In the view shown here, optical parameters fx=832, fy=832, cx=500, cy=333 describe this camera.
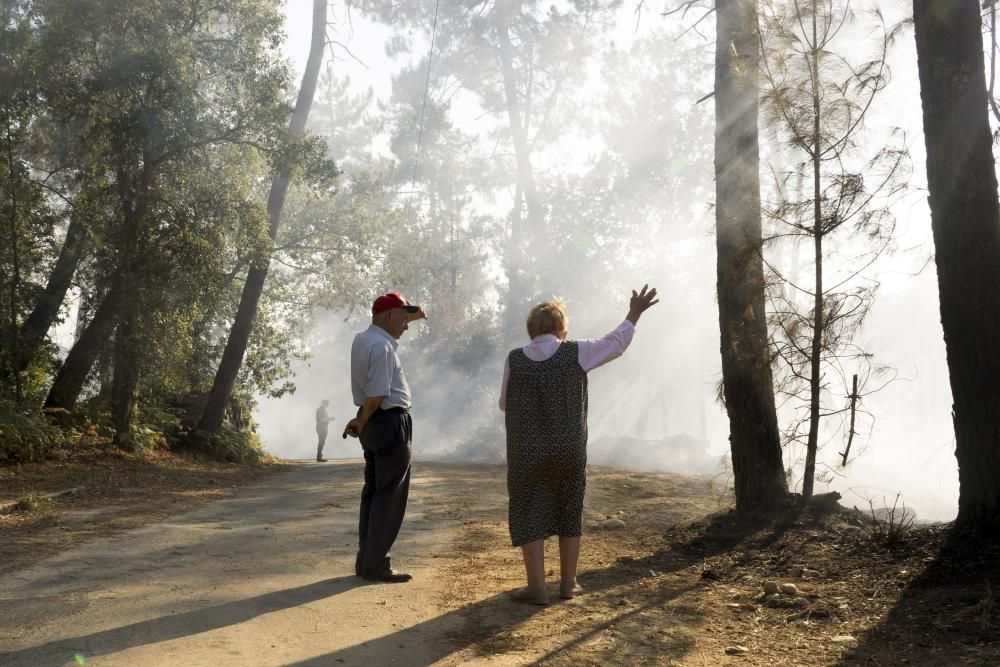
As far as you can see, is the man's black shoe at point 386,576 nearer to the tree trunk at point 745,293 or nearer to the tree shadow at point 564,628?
the tree shadow at point 564,628

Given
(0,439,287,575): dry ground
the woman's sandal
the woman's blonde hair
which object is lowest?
the woman's sandal

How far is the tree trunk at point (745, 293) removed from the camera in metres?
8.06

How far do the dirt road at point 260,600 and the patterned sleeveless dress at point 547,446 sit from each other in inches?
22.1

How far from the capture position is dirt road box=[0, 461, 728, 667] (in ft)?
13.1

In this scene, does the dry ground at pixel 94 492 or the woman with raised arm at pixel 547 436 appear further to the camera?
the dry ground at pixel 94 492

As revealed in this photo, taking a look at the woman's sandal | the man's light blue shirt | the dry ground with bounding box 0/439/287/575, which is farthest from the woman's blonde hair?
the dry ground with bounding box 0/439/287/575

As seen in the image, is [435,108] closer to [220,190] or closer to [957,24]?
[220,190]

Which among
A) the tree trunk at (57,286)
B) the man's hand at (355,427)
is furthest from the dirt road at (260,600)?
the tree trunk at (57,286)

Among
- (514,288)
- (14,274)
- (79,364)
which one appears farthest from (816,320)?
(514,288)

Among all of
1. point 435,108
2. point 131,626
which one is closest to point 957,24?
point 131,626

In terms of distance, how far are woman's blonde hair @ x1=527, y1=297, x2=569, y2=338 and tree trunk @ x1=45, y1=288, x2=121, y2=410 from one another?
11.7 m

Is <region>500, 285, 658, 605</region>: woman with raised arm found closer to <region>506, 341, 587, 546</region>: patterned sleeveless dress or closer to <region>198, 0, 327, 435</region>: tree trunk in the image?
<region>506, 341, 587, 546</region>: patterned sleeveless dress

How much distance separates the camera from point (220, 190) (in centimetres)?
1539

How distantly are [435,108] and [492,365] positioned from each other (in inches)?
524
